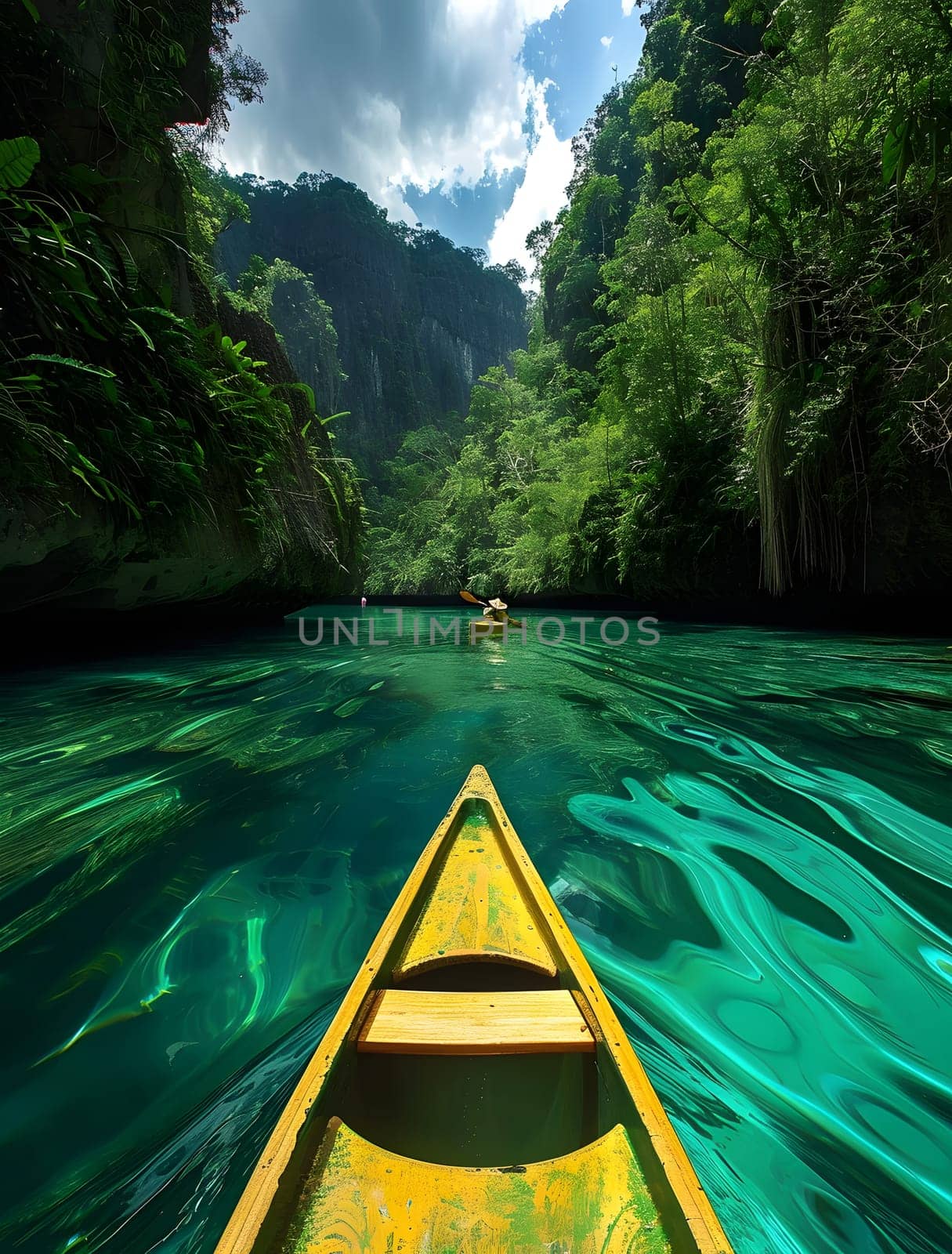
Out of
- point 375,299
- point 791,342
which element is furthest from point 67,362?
point 375,299

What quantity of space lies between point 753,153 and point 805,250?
1.61 metres

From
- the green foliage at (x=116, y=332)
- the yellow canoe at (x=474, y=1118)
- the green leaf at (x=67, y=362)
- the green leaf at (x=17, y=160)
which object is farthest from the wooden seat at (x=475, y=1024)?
the green leaf at (x=17, y=160)

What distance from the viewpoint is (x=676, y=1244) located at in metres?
0.58

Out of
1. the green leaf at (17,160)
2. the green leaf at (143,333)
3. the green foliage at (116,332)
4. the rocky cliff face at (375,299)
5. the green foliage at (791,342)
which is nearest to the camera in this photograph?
the green leaf at (17,160)

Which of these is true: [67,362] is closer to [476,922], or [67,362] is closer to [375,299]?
[476,922]

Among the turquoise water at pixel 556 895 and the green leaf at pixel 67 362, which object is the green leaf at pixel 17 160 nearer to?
the green leaf at pixel 67 362

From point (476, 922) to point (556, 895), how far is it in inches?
20.1

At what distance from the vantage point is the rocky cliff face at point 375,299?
145 ft

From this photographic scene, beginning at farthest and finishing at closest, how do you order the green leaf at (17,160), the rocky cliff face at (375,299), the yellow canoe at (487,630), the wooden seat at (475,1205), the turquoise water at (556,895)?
the rocky cliff face at (375,299), the yellow canoe at (487,630), the green leaf at (17,160), the turquoise water at (556,895), the wooden seat at (475,1205)

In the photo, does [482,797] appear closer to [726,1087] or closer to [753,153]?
[726,1087]

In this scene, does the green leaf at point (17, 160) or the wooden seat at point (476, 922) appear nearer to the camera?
the wooden seat at point (476, 922)

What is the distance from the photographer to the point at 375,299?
1869 inches

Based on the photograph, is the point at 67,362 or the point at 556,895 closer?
the point at 556,895

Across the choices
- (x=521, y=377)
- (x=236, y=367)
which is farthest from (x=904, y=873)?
(x=521, y=377)
